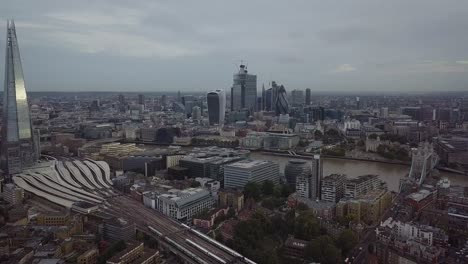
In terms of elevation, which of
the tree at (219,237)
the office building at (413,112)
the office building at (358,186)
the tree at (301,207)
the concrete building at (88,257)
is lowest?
the tree at (219,237)

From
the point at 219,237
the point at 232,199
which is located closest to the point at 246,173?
the point at 232,199

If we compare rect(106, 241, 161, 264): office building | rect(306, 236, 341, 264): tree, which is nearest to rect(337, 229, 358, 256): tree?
rect(306, 236, 341, 264): tree

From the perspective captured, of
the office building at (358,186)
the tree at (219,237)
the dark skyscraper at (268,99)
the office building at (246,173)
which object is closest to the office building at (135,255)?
the tree at (219,237)

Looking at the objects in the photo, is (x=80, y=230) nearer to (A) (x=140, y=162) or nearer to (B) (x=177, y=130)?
(A) (x=140, y=162)

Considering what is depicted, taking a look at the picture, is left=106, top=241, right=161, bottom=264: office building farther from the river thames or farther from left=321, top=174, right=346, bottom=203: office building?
the river thames

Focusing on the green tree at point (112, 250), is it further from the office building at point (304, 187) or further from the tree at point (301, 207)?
the office building at point (304, 187)

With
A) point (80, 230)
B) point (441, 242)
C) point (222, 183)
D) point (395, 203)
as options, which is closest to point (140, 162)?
point (222, 183)
